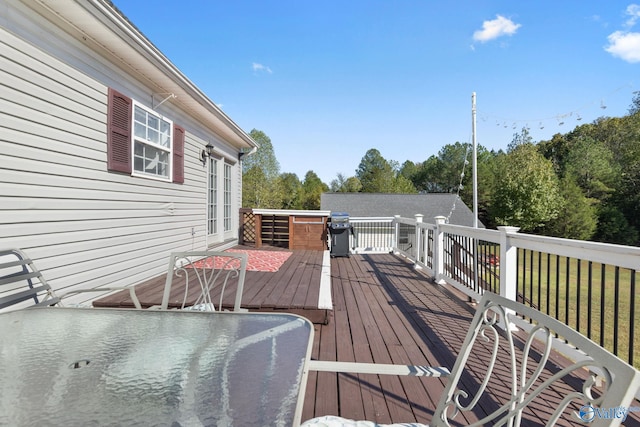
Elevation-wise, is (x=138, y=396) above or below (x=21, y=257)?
below

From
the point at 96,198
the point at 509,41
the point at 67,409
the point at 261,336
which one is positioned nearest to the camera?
the point at 67,409

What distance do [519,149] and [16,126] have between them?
31941 millimetres

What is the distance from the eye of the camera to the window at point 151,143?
3900mm

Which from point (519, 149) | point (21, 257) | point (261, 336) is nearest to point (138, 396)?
point (261, 336)

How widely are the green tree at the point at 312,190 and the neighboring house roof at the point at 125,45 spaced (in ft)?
81.5

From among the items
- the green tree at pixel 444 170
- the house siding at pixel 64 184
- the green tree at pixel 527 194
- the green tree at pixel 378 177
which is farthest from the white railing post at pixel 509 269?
the green tree at pixel 444 170

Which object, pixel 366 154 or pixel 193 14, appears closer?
pixel 193 14

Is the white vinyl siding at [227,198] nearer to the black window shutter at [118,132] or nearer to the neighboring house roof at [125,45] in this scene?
the neighboring house roof at [125,45]

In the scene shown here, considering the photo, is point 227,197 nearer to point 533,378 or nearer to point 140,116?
point 140,116

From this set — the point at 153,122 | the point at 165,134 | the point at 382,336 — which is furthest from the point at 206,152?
the point at 382,336

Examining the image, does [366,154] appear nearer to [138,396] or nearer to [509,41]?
[509,41]

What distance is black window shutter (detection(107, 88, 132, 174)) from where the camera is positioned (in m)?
3.39

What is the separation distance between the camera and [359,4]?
8484 millimetres

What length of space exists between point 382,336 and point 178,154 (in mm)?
3942
